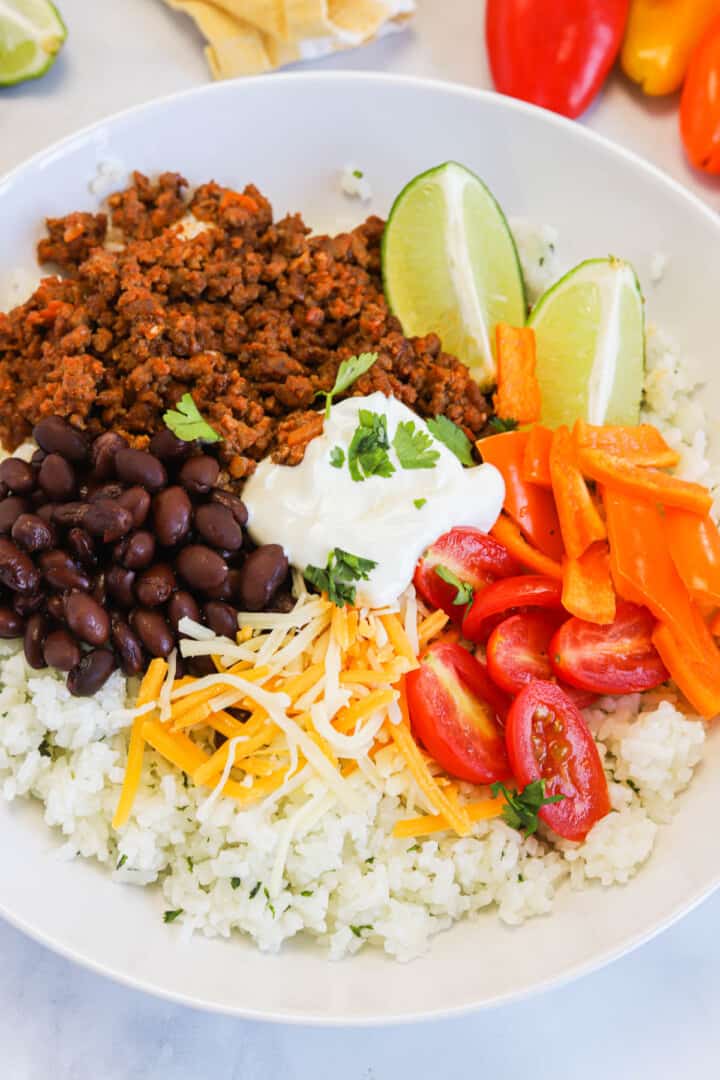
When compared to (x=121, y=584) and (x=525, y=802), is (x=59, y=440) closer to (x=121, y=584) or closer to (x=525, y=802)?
(x=121, y=584)

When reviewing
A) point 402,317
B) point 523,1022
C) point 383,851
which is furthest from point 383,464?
point 523,1022

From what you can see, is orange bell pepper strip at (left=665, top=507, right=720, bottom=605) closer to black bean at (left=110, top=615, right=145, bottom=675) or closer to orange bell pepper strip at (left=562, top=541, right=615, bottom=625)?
A: orange bell pepper strip at (left=562, top=541, right=615, bottom=625)

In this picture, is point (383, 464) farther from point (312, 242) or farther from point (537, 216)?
point (537, 216)

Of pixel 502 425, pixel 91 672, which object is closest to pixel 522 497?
pixel 502 425

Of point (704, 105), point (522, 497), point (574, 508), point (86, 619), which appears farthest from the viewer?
point (704, 105)

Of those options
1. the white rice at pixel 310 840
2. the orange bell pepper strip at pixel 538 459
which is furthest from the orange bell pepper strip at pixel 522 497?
the white rice at pixel 310 840

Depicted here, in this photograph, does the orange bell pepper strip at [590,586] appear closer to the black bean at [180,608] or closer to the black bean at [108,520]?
the black bean at [180,608]
